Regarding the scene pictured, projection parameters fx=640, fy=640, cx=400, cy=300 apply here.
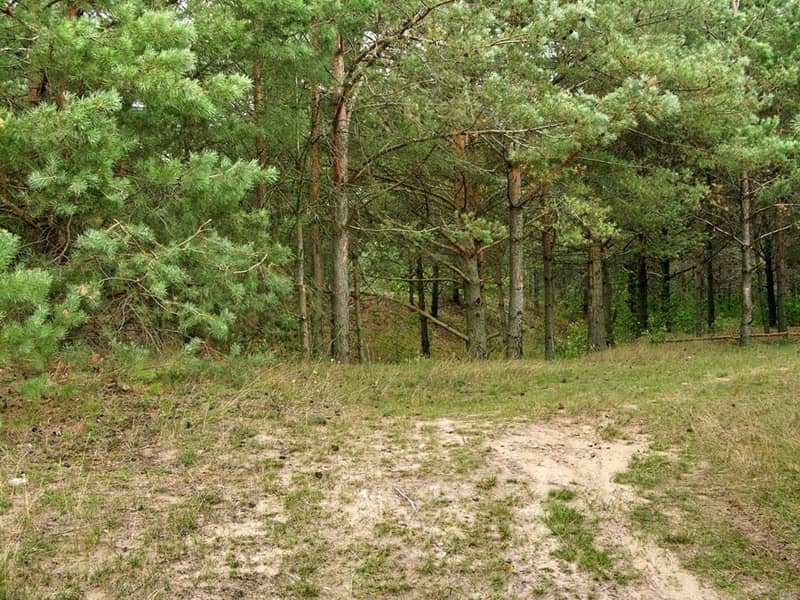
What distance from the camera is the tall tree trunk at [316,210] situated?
38.8ft

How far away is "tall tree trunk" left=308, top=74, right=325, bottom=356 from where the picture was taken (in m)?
11.8

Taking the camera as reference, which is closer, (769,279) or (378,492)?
(378,492)

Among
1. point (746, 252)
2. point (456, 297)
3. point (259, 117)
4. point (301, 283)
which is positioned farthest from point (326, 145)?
point (456, 297)

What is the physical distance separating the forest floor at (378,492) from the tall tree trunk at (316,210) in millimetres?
4323

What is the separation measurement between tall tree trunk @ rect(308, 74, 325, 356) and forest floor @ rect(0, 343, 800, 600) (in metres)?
4.32

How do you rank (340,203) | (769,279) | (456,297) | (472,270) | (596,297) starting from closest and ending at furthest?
(340,203) < (472,270) < (596,297) < (769,279) < (456,297)

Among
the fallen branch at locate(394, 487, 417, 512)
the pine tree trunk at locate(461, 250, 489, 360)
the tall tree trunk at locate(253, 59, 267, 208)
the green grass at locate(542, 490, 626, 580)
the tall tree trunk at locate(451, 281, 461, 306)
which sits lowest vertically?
the green grass at locate(542, 490, 626, 580)

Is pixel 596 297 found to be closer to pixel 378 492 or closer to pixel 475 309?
pixel 475 309

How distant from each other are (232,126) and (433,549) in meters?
7.82

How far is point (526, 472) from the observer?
5.57m

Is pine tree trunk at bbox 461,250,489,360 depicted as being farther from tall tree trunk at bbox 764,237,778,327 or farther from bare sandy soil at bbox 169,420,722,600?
tall tree trunk at bbox 764,237,778,327

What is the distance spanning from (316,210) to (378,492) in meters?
8.45

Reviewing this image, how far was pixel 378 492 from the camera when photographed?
497cm

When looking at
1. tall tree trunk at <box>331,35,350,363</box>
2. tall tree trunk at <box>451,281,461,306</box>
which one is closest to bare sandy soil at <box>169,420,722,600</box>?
tall tree trunk at <box>331,35,350,363</box>
